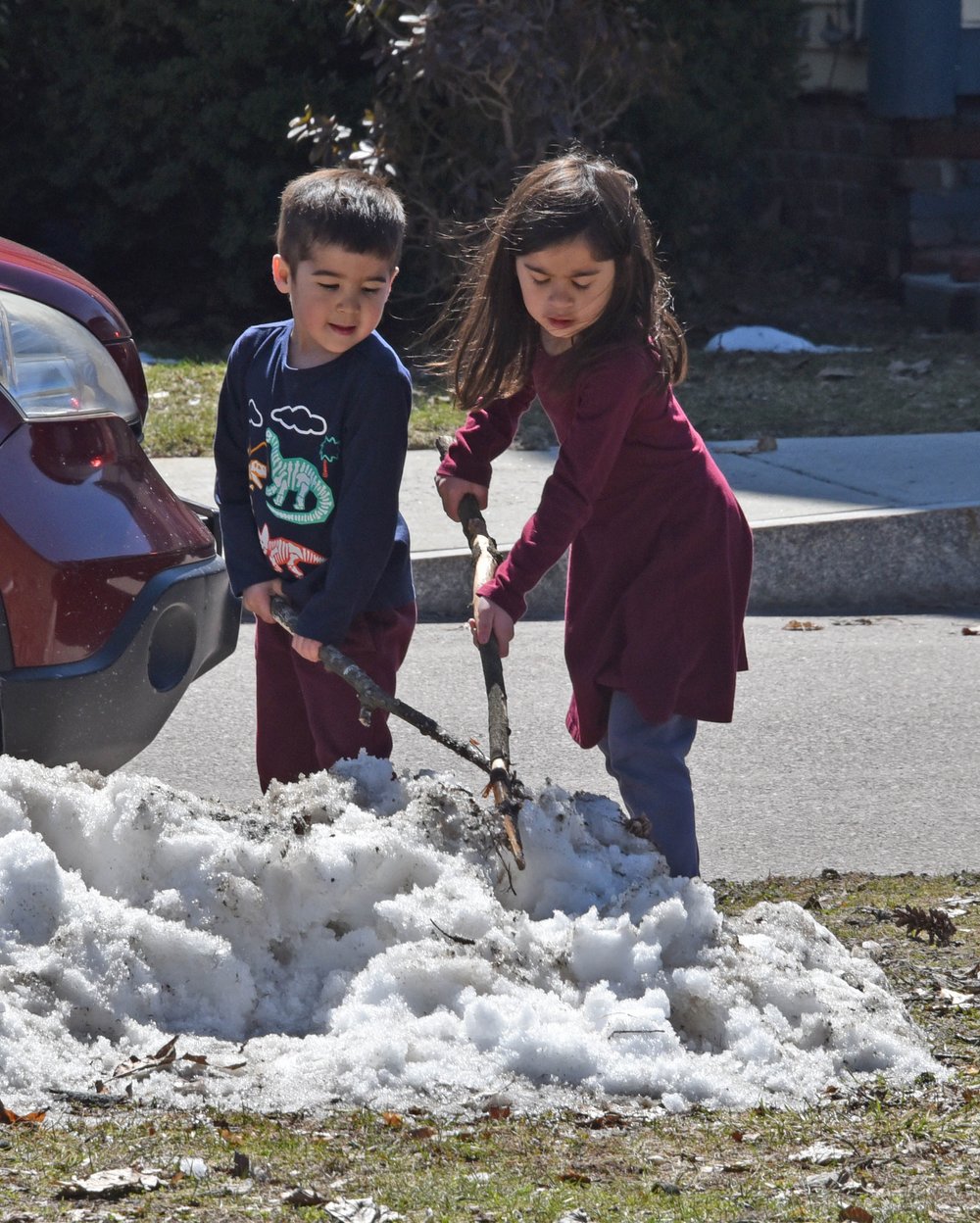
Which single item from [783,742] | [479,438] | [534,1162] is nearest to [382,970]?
[534,1162]

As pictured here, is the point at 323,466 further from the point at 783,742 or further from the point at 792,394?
the point at 792,394

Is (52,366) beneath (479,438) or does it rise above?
above

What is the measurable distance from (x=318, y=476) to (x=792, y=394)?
6369 mm

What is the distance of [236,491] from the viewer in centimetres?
337

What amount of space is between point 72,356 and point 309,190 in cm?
66

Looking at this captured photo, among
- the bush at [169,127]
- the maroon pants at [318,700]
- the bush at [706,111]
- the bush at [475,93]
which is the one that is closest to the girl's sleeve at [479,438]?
the maroon pants at [318,700]

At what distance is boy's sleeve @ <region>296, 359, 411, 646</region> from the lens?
3.09 m

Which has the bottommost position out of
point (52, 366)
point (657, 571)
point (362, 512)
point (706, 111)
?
point (657, 571)

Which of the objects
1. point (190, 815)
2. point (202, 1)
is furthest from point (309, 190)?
point (202, 1)

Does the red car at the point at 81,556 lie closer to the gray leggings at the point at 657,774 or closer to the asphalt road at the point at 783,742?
the asphalt road at the point at 783,742

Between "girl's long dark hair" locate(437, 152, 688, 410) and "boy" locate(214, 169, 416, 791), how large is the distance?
0.18 m

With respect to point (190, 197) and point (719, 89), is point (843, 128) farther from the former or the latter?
point (190, 197)

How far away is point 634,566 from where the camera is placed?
3.24m

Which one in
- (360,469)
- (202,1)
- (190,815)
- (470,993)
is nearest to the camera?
(470,993)
